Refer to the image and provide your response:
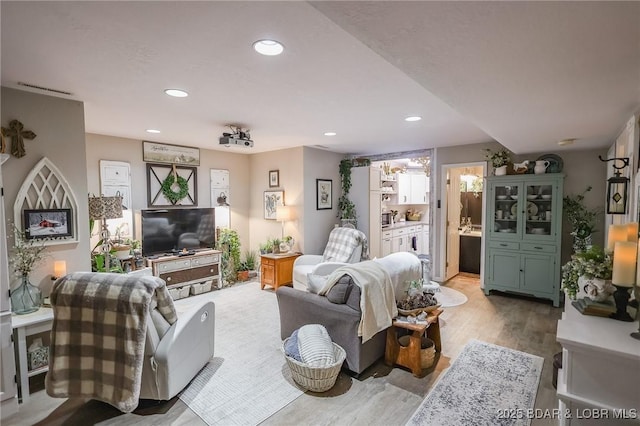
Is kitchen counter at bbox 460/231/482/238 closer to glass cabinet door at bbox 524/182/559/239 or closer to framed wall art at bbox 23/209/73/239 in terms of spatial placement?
glass cabinet door at bbox 524/182/559/239

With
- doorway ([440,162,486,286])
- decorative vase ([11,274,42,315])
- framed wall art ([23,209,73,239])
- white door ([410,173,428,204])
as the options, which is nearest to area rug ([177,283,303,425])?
decorative vase ([11,274,42,315])

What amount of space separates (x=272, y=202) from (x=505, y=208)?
12.7ft

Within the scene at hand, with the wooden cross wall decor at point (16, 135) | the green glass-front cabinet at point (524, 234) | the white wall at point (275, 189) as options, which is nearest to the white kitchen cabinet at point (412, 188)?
the green glass-front cabinet at point (524, 234)

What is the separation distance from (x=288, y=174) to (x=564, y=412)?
4.68m

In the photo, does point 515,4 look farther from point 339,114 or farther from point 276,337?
point 276,337

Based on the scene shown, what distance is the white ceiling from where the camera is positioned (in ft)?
3.77

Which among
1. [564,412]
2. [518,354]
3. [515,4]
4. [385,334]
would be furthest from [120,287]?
[518,354]

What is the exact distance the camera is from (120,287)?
2.01 meters

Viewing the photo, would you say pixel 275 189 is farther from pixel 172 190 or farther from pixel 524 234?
pixel 524 234

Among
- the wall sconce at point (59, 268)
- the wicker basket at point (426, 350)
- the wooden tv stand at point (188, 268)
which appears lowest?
the wicker basket at point (426, 350)

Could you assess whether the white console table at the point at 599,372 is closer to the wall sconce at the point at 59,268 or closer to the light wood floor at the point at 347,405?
the light wood floor at the point at 347,405

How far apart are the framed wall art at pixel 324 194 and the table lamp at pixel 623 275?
14.1 ft

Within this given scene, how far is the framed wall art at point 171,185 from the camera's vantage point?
4.85 metres

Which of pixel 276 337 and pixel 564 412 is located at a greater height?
pixel 564 412
